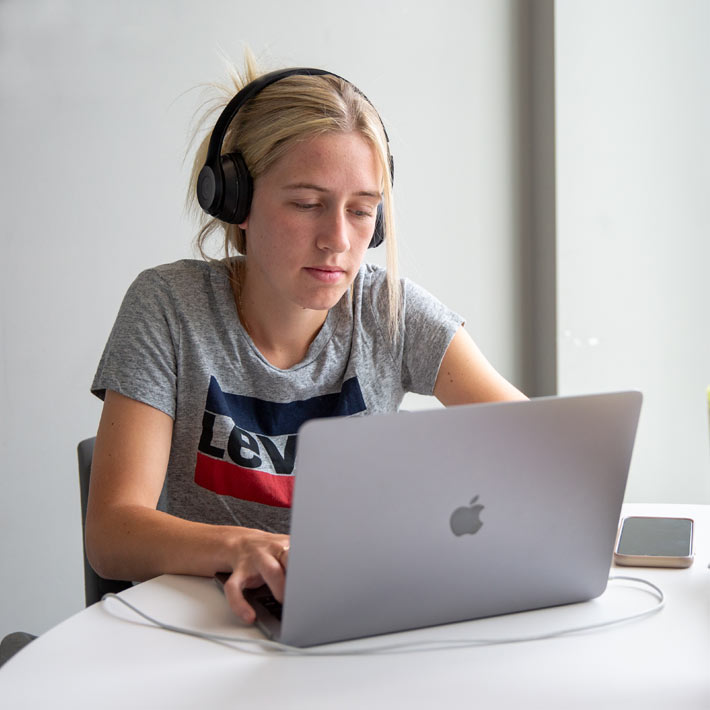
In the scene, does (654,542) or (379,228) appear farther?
(379,228)

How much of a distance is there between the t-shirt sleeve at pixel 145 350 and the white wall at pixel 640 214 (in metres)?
1.32

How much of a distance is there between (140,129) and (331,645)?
1549 mm

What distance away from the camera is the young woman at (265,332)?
1230 mm

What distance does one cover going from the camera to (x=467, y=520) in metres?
0.74

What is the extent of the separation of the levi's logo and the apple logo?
22.1 inches

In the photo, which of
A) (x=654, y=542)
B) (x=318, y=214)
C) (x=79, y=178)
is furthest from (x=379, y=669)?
(x=79, y=178)

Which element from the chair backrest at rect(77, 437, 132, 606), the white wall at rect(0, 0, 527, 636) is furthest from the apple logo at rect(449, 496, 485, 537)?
the white wall at rect(0, 0, 527, 636)

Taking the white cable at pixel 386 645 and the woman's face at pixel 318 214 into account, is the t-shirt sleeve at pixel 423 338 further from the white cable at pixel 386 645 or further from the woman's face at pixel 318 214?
the white cable at pixel 386 645

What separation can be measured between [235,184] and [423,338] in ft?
1.23

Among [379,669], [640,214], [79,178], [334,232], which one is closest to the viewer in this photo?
[379,669]

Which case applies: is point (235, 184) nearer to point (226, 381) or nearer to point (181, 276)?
point (181, 276)

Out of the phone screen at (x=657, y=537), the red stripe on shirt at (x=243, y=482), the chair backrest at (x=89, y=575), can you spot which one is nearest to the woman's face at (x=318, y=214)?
the red stripe on shirt at (x=243, y=482)

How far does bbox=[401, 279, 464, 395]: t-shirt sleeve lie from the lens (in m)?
1.41

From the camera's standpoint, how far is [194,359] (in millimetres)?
1283
